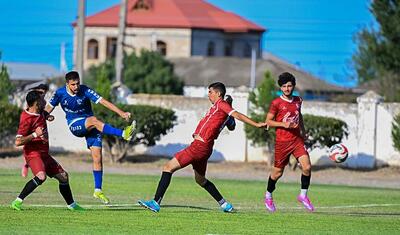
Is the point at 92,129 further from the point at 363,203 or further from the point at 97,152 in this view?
the point at 363,203

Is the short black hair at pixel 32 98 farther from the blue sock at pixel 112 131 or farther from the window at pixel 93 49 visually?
the window at pixel 93 49

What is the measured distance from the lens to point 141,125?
36.1 metres

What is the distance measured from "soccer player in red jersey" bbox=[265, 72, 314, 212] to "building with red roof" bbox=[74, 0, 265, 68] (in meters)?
94.5

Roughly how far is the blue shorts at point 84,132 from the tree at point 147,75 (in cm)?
5072

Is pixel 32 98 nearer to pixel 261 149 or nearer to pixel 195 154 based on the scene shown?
pixel 195 154

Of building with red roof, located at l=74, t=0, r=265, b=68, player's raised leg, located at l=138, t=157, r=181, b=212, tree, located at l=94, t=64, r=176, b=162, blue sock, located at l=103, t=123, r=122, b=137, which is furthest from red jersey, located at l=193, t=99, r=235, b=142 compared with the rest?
building with red roof, located at l=74, t=0, r=265, b=68

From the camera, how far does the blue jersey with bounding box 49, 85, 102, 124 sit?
18953 mm

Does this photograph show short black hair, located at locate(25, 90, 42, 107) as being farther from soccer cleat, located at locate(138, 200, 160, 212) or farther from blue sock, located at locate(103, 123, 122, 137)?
soccer cleat, located at locate(138, 200, 160, 212)

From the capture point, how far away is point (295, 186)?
28594 mm

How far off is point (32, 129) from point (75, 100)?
6.99 ft

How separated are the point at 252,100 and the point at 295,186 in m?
9.04

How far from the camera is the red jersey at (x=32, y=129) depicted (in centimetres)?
1703

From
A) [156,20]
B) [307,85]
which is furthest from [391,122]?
[156,20]

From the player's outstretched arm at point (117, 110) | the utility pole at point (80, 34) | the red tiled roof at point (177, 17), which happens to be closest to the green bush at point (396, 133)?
the utility pole at point (80, 34)
